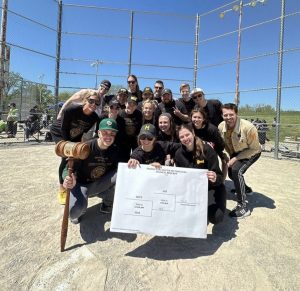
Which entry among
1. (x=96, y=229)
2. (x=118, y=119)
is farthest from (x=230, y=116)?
(x=96, y=229)

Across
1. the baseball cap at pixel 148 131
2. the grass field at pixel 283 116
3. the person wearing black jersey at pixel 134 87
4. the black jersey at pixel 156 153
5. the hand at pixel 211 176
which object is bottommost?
the hand at pixel 211 176

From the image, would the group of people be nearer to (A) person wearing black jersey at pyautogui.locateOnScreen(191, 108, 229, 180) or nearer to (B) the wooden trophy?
(A) person wearing black jersey at pyautogui.locateOnScreen(191, 108, 229, 180)

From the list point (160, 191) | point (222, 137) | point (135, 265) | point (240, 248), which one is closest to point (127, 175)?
point (160, 191)

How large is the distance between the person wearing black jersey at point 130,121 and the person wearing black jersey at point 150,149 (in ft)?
2.46

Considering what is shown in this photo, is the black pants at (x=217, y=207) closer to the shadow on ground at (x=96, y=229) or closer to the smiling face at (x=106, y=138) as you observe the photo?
the shadow on ground at (x=96, y=229)

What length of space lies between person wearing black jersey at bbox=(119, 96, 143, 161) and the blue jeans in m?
0.62

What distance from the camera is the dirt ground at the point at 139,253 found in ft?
9.27

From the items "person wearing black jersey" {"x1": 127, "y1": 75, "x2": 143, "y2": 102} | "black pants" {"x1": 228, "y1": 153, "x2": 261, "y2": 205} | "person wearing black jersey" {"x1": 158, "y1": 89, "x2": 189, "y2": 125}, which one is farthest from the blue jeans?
"person wearing black jersey" {"x1": 127, "y1": 75, "x2": 143, "y2": 102}

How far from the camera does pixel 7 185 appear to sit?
532 centimetres

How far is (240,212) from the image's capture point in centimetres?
425

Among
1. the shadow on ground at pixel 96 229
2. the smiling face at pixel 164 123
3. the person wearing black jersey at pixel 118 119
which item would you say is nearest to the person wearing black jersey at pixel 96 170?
the shadow on ground at pixel 96 229

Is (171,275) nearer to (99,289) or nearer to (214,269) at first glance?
(214,269)

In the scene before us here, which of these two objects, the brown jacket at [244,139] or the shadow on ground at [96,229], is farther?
the brown jacket at [244,139]

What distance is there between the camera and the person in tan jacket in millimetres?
4324
